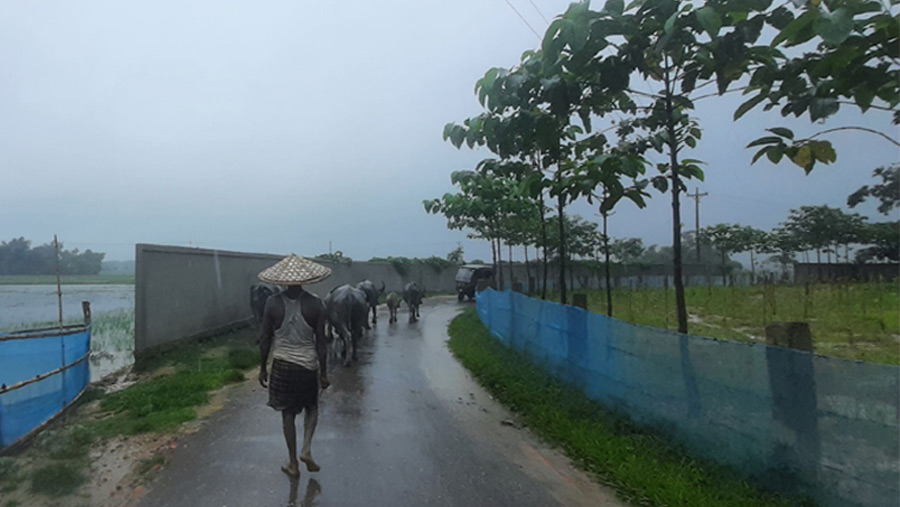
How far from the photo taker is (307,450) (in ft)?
17.0

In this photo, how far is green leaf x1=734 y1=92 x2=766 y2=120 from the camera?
366cm

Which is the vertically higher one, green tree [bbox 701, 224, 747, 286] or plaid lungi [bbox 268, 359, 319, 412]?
green tree [bbox 701, 224, 747, 286]

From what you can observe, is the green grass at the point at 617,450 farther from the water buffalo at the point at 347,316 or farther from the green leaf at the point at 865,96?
the water buffalo at the point at 347,316

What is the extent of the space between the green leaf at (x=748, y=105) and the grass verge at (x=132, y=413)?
5.59 metres

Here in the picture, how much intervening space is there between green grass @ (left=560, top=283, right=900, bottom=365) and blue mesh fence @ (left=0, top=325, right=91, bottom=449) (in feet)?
32.5

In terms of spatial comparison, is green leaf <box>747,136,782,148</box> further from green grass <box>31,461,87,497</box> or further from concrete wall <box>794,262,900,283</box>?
concrete wall <box>794,262,900,283</box>

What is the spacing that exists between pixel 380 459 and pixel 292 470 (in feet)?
2.93

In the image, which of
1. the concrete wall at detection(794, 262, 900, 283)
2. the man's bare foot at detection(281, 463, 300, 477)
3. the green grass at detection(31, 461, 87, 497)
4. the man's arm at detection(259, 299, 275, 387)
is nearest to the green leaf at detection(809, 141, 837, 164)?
the man's arm at detection(259, 299, 275, 387)

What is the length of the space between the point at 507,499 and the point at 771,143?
3.30m

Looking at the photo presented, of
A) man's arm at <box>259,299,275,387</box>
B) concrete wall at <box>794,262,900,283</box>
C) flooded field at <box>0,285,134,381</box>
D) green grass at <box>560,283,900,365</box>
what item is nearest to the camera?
man's arm at <box>259,299,275,387</box>

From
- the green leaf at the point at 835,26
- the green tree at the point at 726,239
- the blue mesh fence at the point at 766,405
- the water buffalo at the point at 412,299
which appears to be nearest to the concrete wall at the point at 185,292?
the water buffalo at the point at 412,299

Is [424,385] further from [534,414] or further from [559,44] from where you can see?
[559,44]

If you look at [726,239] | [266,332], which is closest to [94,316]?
[266,332]

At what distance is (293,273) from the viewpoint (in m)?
5.23
